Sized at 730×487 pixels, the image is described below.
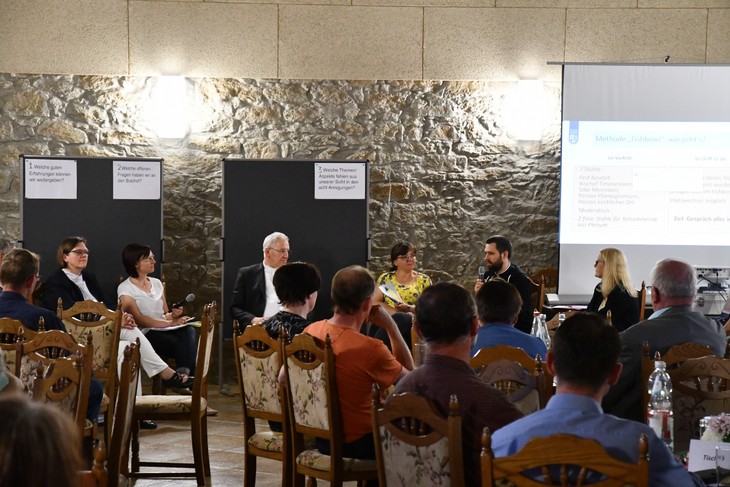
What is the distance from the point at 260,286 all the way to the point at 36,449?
6111 millimetres

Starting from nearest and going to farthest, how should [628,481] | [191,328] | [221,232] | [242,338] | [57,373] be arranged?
[628,481]
[57,373]
[242,338]
[191,328]
[221,232]

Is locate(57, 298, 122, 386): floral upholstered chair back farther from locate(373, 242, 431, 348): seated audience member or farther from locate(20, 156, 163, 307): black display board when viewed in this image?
locate(373, 242, 431, 348): seated audience member

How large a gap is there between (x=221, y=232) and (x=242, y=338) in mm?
3917

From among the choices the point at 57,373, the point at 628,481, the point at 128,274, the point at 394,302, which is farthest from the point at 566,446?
the point at 128,274

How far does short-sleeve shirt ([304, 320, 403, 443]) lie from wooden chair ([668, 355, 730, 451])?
1.12m

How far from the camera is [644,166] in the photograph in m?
8.33

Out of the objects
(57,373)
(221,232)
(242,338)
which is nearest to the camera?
(57,373)

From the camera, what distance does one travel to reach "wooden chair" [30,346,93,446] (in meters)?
3.52

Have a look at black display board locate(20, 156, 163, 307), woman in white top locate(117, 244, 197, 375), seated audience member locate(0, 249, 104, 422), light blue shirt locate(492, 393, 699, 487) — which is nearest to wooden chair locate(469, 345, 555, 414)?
light blue shirt locate(492, 393, 699, 487)

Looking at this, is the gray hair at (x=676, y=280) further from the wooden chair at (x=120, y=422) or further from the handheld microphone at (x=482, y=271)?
the handheld microphone at (x=482, y=271)

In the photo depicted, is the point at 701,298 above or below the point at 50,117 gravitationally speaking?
below

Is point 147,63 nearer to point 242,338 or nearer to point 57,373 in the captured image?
point 242,338

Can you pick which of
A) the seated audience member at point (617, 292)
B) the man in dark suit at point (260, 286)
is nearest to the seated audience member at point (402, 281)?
the man in dark suit at point (260, 286)

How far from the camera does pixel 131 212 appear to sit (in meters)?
8.09
